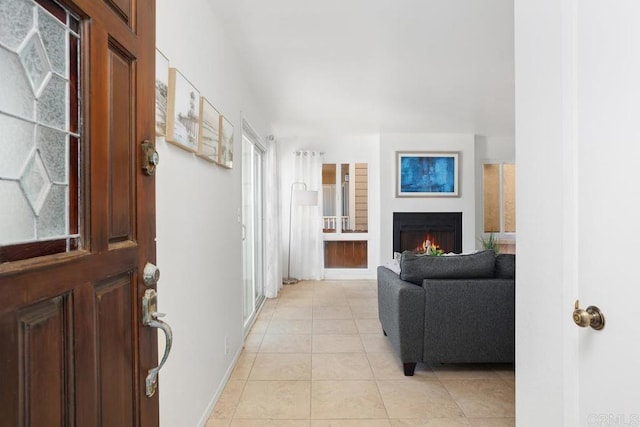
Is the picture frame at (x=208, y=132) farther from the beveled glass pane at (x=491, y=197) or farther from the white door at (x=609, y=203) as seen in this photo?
the beveled glass pane at (x=491, y=197)

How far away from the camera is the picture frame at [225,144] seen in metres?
2.30

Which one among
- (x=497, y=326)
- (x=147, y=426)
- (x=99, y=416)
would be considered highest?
(x=99, y=416)

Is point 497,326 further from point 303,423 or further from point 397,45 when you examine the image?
point 397,45

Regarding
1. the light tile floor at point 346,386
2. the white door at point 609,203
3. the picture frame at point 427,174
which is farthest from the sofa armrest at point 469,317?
the picture frame at point 427,174

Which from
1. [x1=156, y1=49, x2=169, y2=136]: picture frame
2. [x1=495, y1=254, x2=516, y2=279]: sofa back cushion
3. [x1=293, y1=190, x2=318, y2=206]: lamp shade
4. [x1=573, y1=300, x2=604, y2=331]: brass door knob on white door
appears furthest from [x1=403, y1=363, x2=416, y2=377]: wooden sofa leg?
[x1=293, y1=190, x2=318, y2=206]: lamp shade


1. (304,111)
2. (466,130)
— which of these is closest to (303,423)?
(304,111)

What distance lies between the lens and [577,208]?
1.09 m

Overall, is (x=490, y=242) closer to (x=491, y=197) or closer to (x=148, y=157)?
(x=491, y=197)

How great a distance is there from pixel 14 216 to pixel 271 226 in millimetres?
4671

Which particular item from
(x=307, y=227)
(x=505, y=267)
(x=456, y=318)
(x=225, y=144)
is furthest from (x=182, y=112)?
(x=307, y=227)

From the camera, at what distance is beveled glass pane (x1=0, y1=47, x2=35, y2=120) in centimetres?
49

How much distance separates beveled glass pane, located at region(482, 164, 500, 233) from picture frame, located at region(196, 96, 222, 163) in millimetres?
5431

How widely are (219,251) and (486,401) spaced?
2.05 meters

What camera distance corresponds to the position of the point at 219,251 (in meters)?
2.34
